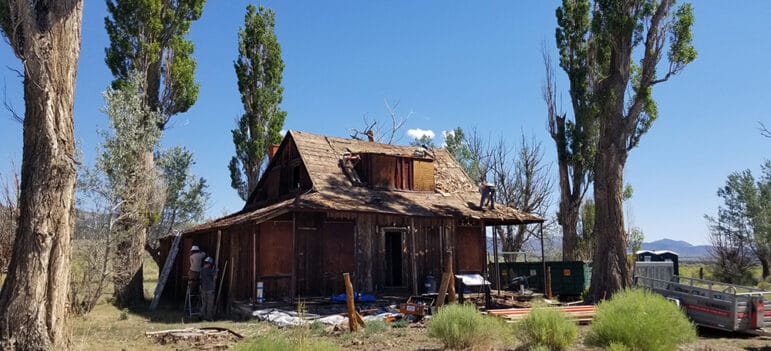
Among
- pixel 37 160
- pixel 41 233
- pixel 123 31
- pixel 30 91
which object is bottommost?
pixel 41 233

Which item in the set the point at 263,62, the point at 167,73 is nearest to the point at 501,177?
the point at 263,62

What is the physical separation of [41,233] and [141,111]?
33.3ft

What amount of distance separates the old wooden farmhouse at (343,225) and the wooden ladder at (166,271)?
435mm

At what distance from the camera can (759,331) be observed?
1112 cm

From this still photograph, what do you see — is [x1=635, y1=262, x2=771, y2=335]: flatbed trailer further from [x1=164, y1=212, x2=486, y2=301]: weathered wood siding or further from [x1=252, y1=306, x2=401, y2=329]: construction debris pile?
[x1=164, y1=212, x2=486, y2=301]: weathered wood siding

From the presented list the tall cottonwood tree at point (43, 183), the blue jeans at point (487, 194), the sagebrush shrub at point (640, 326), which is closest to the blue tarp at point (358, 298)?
the blue jeans at point (487, 194)

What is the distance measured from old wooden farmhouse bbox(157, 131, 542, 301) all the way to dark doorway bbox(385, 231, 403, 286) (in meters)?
0.03

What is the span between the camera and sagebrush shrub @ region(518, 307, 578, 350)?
8305mm

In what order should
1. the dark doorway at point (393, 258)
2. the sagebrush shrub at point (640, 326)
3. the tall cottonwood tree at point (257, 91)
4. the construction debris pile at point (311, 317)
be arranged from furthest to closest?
the tall cottonwood tree at point (257, 91)
the dark doorway at point (393, 258)
the construction debris pile at point (311, 317)
the sagebrush shrub at point (640, 326)

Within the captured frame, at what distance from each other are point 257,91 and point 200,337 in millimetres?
15823

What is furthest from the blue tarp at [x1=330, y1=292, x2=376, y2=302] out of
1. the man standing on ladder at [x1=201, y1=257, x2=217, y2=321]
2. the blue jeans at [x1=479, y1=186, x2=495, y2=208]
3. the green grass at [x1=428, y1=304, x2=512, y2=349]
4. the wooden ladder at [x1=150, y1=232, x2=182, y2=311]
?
the green grass at [x1=428, y1=304, x2=512, y2=349]

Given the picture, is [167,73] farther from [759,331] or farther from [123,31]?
[759,331]

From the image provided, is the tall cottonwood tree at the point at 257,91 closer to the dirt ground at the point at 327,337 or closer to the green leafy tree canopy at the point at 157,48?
the green leafy tree canopy at the point at 157,48

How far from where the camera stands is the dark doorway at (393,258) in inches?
684
